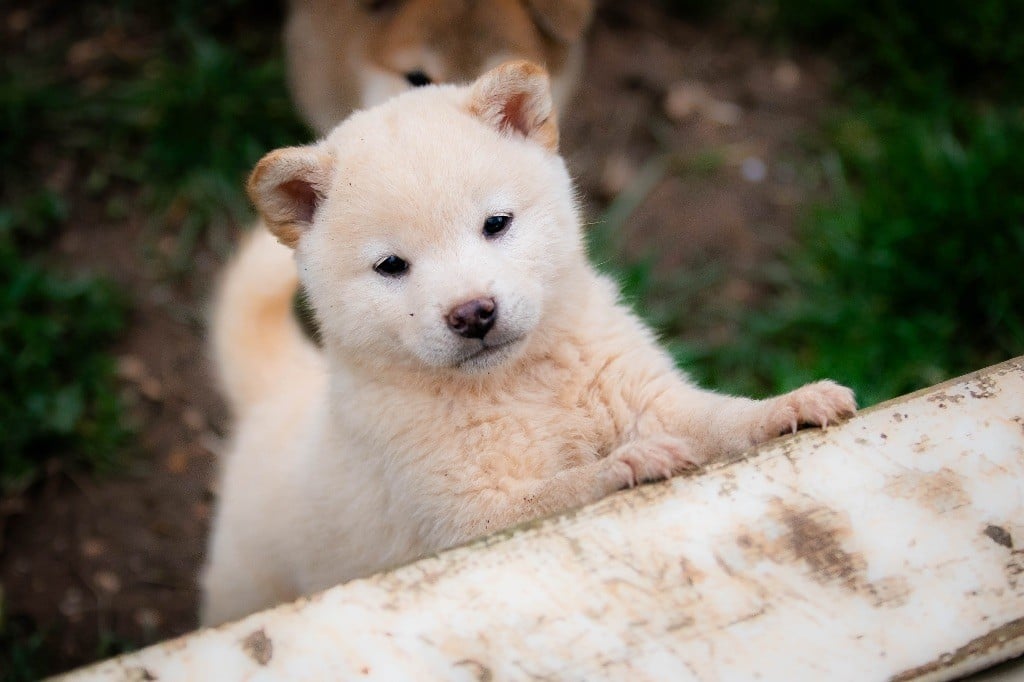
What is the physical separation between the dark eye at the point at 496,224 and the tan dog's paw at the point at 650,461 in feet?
1.89

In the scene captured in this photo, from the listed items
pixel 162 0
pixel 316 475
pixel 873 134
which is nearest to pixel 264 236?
pixel 316 475

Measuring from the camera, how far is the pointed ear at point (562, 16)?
3480mm

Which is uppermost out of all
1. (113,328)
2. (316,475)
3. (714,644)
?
(714,644)

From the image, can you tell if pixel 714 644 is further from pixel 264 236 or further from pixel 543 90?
pixel 264 236

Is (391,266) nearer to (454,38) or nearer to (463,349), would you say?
(463,349)

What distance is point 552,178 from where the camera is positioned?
2.26 metres

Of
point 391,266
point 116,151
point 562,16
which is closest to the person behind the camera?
point 391,266

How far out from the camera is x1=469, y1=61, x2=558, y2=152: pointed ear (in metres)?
2.17

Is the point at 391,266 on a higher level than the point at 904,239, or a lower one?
higher

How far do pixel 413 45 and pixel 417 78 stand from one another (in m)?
0.11

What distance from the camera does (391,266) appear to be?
6.82ft

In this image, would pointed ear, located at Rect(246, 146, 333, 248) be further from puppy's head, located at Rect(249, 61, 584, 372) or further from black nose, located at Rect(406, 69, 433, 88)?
black nose, located at Rect(406, 69, 433, 88)

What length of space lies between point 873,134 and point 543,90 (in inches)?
93.2

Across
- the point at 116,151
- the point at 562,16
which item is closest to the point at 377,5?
the point at 562,16
